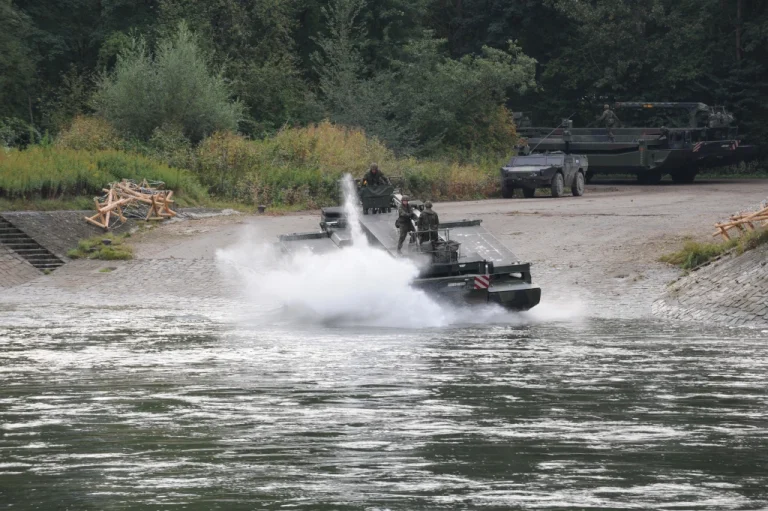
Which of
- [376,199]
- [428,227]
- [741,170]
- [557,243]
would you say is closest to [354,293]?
[428,227]

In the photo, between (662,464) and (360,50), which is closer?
(662,464)

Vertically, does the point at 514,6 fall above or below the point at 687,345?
above

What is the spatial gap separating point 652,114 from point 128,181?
29023 mm

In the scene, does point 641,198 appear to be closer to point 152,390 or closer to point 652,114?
point 652,114

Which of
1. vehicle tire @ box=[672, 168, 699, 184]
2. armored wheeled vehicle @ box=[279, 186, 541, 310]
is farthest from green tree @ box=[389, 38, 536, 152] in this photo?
armored wheeled vehicle @ box=[279, 186, 541, 310]

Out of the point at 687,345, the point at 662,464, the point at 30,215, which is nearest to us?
the point at 662,464

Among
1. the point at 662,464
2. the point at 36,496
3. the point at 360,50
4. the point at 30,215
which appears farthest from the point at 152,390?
the point at 360,50

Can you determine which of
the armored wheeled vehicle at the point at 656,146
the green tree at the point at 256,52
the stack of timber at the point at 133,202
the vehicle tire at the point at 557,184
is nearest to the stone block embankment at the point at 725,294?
the stack of timber at the point at 133,202

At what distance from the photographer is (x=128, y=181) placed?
121 feet

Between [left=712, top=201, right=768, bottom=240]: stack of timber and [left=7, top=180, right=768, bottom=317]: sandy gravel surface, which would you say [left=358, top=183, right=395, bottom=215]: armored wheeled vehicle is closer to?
[left=7, top=180, right=768, bottom=317]: sandy gravel surface

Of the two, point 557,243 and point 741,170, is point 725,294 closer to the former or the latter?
point 557,243

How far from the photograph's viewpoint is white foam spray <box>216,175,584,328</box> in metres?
22.4

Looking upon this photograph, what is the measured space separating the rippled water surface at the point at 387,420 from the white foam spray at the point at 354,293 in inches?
50.2

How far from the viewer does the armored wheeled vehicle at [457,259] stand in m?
22.3
